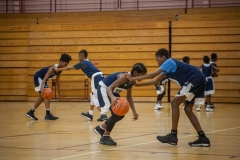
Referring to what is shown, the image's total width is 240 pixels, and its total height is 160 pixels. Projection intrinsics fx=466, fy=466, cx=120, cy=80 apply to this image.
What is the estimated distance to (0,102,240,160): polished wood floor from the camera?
595 cm

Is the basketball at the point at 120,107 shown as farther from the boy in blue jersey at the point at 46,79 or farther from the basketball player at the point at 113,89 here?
the boy in blue jersey at the point at 46,79

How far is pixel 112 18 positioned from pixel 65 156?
12.8 metres

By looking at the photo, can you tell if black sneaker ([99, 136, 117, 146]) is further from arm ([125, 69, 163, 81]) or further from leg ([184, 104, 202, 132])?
leg ([184, 104, 202, 132])

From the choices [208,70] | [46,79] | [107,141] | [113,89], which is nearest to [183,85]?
[113,89]

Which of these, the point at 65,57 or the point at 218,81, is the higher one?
the point at 65,57

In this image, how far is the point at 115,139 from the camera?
7.57 m

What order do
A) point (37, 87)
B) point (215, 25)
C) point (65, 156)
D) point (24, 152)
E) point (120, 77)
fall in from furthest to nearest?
point (215, 25) < point (37, 87) < point (120, 77) < point (24, 152) < point (65, 156)

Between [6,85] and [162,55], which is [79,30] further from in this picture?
[162,55]

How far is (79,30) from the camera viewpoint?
Result: 1850 cm

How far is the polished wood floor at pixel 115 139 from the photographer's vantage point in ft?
19.5

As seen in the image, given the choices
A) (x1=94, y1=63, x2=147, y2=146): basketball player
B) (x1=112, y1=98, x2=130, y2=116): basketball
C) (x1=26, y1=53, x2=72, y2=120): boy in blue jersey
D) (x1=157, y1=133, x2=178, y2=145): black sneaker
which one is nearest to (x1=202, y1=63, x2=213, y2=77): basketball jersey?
(x1=26, y1=53, x2=72, y2=120): boy in blue jersey

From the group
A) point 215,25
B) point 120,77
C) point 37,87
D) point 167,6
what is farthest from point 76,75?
point 120,77

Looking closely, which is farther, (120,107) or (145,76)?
(120,107)

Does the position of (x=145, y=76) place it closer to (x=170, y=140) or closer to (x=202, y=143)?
(x=170, y=140)
